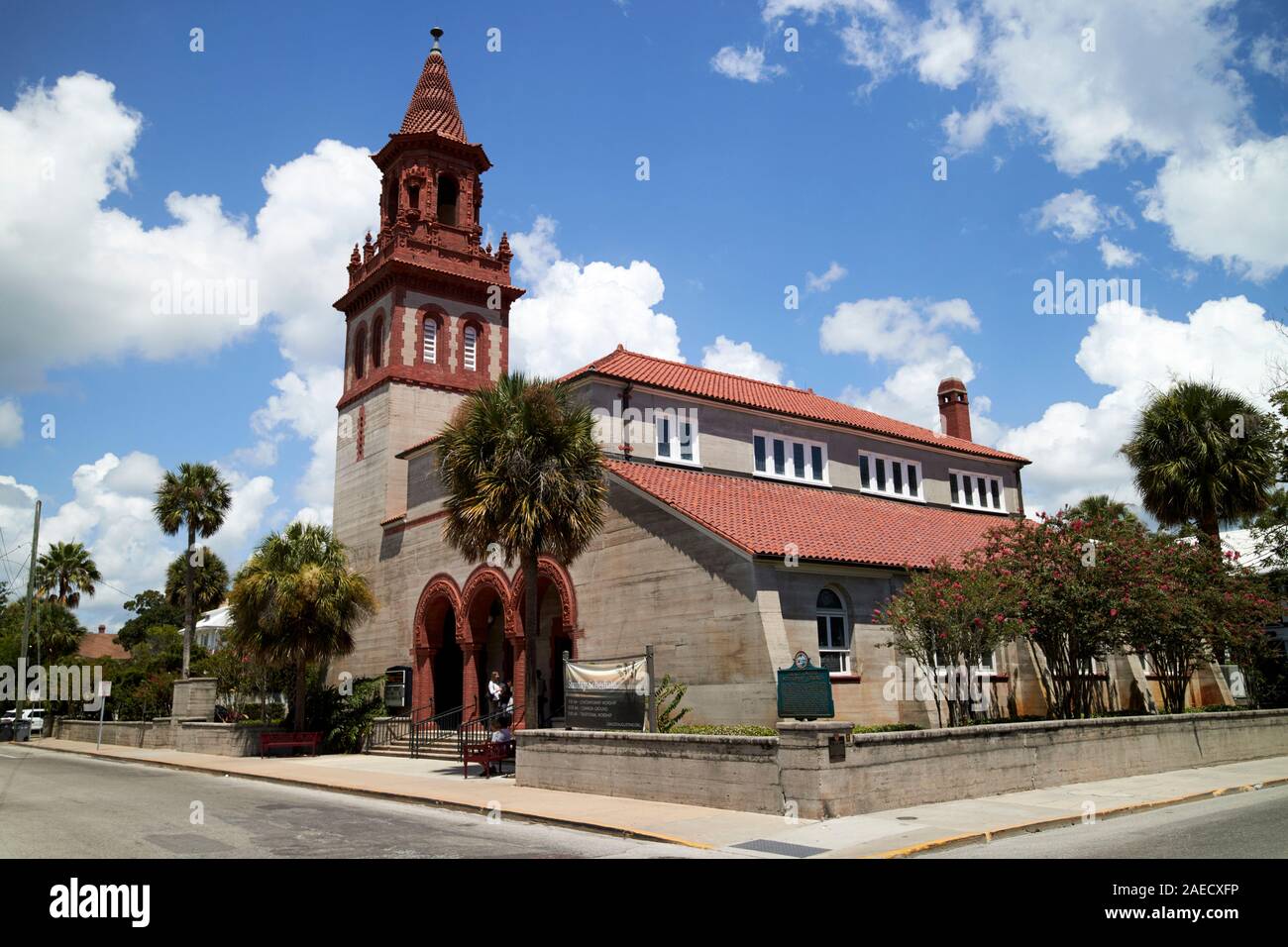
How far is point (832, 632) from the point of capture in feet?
77.3

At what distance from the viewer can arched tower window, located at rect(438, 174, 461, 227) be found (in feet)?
137

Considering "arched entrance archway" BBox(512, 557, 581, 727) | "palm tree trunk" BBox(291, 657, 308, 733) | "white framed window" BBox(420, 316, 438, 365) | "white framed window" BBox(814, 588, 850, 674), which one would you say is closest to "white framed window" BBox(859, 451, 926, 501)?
"white framed window" BBox(814, 588, 850, 674)

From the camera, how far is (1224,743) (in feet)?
78.3

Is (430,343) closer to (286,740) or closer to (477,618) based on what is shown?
(477,618)

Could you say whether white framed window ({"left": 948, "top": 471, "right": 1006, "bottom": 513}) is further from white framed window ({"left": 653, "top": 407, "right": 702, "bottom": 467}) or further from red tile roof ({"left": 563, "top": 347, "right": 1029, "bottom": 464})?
white framed window ({"left": 653, "top": 407, "right": 702, "bottom": 467})

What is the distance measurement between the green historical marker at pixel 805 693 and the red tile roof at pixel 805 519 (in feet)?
19.1

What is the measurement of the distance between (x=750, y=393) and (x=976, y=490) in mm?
12466

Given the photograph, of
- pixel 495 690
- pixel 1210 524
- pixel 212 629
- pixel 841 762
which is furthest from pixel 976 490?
pixel 212 629

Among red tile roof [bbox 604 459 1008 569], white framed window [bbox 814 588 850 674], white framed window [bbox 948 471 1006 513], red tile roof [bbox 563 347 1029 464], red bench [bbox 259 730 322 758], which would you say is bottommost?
red bench [bbox 259 730 322 758]

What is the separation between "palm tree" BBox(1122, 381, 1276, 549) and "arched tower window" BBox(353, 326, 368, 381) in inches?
1252

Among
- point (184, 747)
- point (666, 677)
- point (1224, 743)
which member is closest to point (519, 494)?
point (666, 677)
